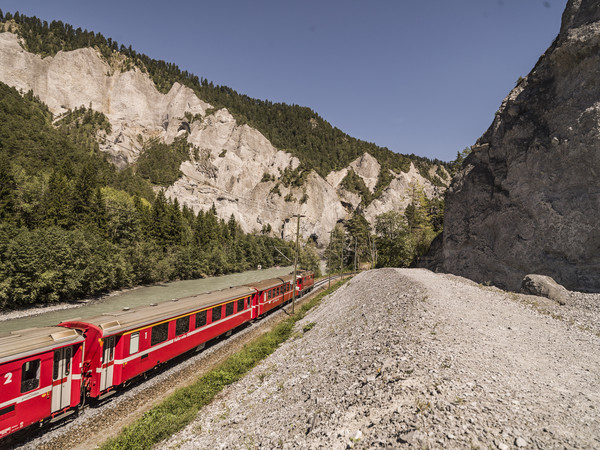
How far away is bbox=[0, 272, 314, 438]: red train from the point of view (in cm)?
905

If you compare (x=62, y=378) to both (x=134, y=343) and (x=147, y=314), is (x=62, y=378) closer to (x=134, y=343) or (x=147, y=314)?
(x=134, y=343)

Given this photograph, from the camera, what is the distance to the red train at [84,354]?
29.7 ft

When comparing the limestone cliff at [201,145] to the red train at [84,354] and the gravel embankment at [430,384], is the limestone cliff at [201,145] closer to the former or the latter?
the red train at [84,354]

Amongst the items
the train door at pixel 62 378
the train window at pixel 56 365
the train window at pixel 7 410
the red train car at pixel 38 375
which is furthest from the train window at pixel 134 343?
the train window at pixel 7 410

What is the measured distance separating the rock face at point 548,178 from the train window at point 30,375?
27.0 m

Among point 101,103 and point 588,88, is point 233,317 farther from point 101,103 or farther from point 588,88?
point 101,103

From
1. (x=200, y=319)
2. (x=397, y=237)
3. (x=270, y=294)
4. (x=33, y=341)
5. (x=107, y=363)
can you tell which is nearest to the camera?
(x=33, y=341)

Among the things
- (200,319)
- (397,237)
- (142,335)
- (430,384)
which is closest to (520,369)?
(430,384)

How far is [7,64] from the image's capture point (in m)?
138

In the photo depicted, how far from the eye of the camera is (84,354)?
1148 centimetres

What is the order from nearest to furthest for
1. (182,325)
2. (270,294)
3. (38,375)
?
(38,375) → (182,325) → (270,294)

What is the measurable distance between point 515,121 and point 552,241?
37.5 ft

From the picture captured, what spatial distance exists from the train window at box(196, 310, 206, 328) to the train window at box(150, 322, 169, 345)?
2365 mm

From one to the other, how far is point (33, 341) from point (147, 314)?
467 centimetres
